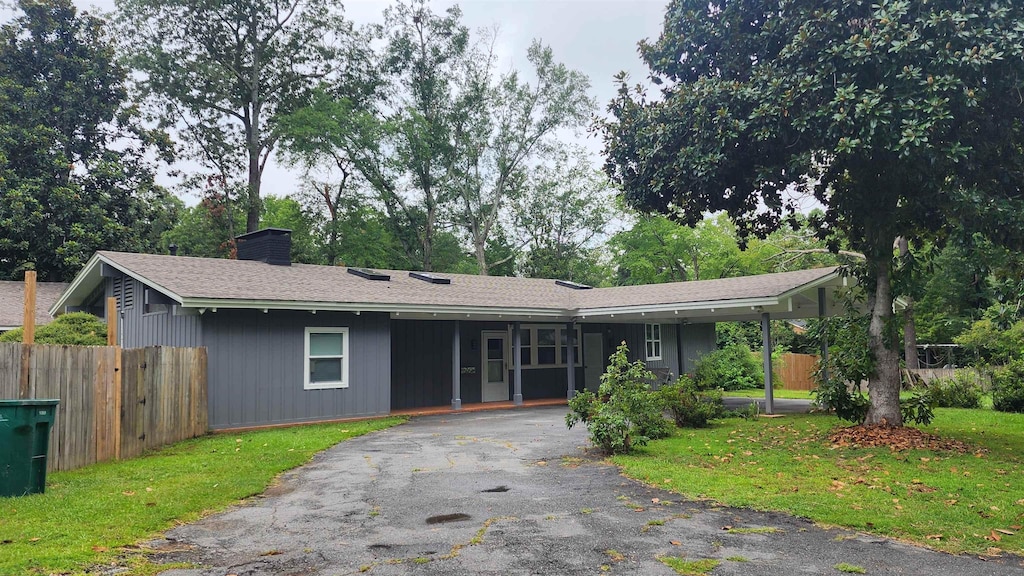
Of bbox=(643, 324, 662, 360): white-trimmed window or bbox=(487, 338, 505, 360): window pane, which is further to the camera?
bbox=(643, 324, 662, 360): white-trimmed window

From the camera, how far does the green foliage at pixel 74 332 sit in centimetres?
1345

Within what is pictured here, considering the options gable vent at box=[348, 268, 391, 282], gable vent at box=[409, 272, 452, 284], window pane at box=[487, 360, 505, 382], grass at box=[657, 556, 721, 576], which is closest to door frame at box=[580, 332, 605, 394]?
window pane at box=[487, 360, 505, 382]

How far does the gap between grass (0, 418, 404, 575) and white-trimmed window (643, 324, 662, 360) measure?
1315 cm

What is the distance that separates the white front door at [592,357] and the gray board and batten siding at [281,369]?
24.7 feet

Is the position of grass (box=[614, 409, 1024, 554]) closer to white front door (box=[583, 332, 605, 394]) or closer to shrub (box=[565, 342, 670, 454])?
shrub (box=[565, 342, 670, 454])

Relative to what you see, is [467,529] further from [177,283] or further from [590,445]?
[177,283]

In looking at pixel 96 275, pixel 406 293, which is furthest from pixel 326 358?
pixel 96 275

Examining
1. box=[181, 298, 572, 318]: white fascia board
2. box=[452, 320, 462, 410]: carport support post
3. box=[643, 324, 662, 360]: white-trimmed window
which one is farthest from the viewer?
box=[643, 324, 662, 360]: white-trimmed window

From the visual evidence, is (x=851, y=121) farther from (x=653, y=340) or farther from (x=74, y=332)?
(x=653, y=340)

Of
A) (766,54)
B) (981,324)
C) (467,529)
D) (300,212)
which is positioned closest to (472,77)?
(300,212)

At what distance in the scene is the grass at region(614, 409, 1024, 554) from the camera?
5844mm

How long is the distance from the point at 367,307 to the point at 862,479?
975 centimetres

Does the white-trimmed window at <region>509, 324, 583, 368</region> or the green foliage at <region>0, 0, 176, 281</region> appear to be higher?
the green foliage at <region>0, 0, 176, 281</region>

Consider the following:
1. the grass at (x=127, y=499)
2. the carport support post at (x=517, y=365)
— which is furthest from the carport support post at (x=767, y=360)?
the grass at (x=127, y=499)
